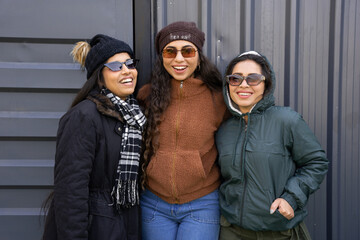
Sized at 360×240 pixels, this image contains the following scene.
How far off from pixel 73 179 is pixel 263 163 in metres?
1.03

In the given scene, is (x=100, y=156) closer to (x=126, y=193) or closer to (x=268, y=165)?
(x=126, y=193)

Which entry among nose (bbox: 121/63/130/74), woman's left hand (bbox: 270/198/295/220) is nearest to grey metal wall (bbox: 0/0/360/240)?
nose (bbox: 121/63/130/74)

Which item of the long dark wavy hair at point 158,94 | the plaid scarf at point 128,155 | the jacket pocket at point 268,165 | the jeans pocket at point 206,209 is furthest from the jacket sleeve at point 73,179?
the jacket pocket at point 268,165

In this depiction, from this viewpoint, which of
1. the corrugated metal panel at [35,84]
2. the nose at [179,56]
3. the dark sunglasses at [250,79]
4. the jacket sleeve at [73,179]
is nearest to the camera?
the jacket sleeve at [73,179]

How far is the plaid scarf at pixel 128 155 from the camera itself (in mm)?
1938

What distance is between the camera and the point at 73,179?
5.85ft

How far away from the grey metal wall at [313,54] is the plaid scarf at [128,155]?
→ 36.6 inches

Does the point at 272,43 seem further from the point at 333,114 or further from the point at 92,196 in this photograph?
the point at 92,196

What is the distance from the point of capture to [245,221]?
194 cm

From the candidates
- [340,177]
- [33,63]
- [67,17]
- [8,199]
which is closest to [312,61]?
[340,177]

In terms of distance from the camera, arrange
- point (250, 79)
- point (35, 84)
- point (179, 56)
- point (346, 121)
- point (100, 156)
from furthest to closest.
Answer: point (346, 121) < point (35, 84) < point (179, 56) < point (250, 79) < point (100, 156)

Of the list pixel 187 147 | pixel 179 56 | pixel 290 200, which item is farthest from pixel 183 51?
pixel 290 200

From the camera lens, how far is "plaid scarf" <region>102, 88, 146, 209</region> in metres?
1.94

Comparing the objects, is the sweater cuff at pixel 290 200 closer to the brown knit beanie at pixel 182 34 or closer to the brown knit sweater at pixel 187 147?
the brown knit sweater at pixel 187 147
